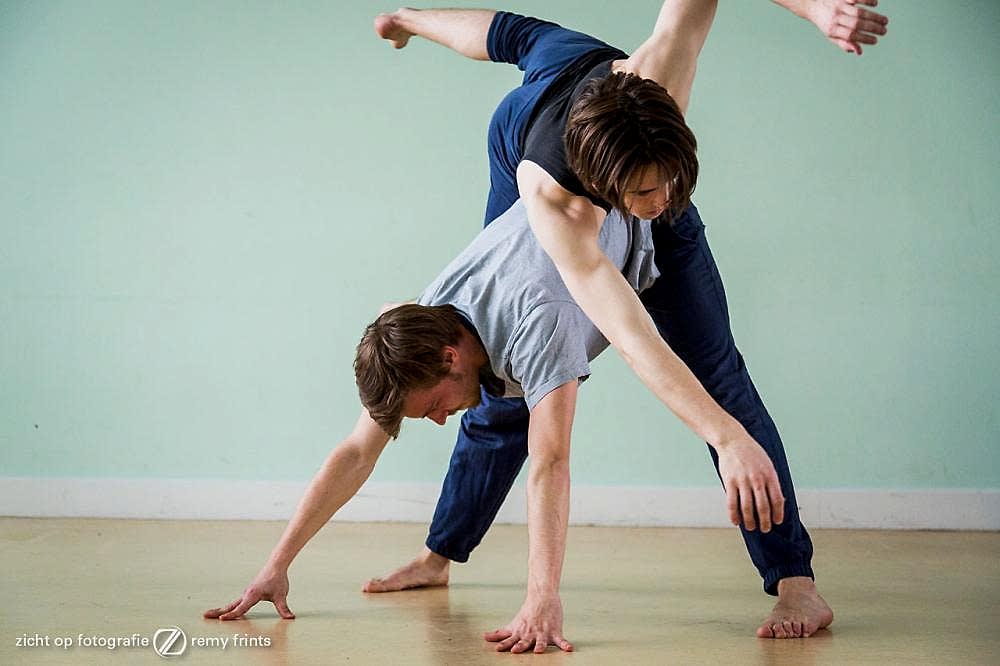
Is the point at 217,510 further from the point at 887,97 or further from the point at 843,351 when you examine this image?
the point at 887,97

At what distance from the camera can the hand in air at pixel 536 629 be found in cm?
179

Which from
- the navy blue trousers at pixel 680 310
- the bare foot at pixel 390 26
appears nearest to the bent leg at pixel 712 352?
the navy blue trousers at pixel 680 310

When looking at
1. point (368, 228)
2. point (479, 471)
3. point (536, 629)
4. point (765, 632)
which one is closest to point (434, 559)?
point (479, 471)

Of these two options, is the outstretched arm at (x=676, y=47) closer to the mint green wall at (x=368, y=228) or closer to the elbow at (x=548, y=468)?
the elbow at (x=548, y=468)

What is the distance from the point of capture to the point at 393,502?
3.33 meters

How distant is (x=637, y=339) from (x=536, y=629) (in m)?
0.52

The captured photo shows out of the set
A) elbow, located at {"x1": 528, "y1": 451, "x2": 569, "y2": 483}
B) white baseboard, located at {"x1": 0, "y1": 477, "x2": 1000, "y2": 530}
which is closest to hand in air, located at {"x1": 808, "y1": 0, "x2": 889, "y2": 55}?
elbow, located at {"x1": 528, "y1": 451, "x2": 569, "y2": 483}

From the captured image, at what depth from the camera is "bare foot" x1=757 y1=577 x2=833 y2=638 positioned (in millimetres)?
1941

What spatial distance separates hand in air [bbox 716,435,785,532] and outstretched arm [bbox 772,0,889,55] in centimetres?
58

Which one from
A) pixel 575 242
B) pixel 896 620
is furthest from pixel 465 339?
pixel 896 620

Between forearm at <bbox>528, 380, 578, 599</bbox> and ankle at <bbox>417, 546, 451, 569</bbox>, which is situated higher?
forearm at <bbox>528, 380, 578, 599</bbox>

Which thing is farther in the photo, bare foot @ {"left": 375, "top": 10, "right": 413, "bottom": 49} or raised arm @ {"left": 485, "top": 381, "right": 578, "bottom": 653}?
bare foot @ {"left": 375, "top": 10, "right": 413, "bottom": 49}

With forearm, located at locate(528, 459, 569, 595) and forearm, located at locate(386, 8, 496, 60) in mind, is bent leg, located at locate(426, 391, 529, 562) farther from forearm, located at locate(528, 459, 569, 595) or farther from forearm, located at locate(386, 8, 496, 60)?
forearm, located at locate(386, 8, 496, 60)

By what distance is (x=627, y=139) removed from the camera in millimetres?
1589
